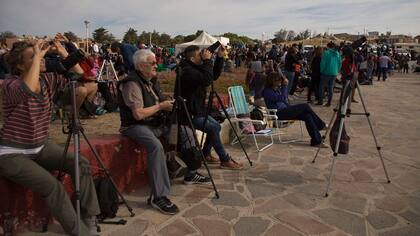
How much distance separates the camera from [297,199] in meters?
4.46

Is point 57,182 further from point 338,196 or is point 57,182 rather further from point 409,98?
point 409,98

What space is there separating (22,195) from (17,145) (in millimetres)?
532

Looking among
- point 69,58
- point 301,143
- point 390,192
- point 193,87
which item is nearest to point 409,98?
point 301,143

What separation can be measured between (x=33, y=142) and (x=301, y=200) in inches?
111

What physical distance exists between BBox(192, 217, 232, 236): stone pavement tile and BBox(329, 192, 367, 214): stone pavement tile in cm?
135

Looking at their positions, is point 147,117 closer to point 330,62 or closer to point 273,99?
point 273,99

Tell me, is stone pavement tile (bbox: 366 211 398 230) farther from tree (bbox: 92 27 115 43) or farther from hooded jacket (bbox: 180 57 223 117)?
tree (bbox: 92 27 115 43)

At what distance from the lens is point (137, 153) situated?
466 cm

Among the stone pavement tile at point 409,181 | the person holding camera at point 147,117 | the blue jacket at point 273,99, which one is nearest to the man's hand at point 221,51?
the person holding camera at point 147,117

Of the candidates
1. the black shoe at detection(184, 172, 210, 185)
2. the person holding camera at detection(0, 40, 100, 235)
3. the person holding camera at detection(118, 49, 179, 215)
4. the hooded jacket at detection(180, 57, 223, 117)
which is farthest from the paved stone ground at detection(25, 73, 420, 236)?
the hooded jacket at detection(180, 57, 223, 117)

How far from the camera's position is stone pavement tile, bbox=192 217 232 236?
3682 millimetres

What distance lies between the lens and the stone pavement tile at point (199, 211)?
404 centimetres

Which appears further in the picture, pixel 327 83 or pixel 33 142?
pixel 327 83

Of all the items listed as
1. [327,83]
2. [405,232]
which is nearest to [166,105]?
[405,232]
